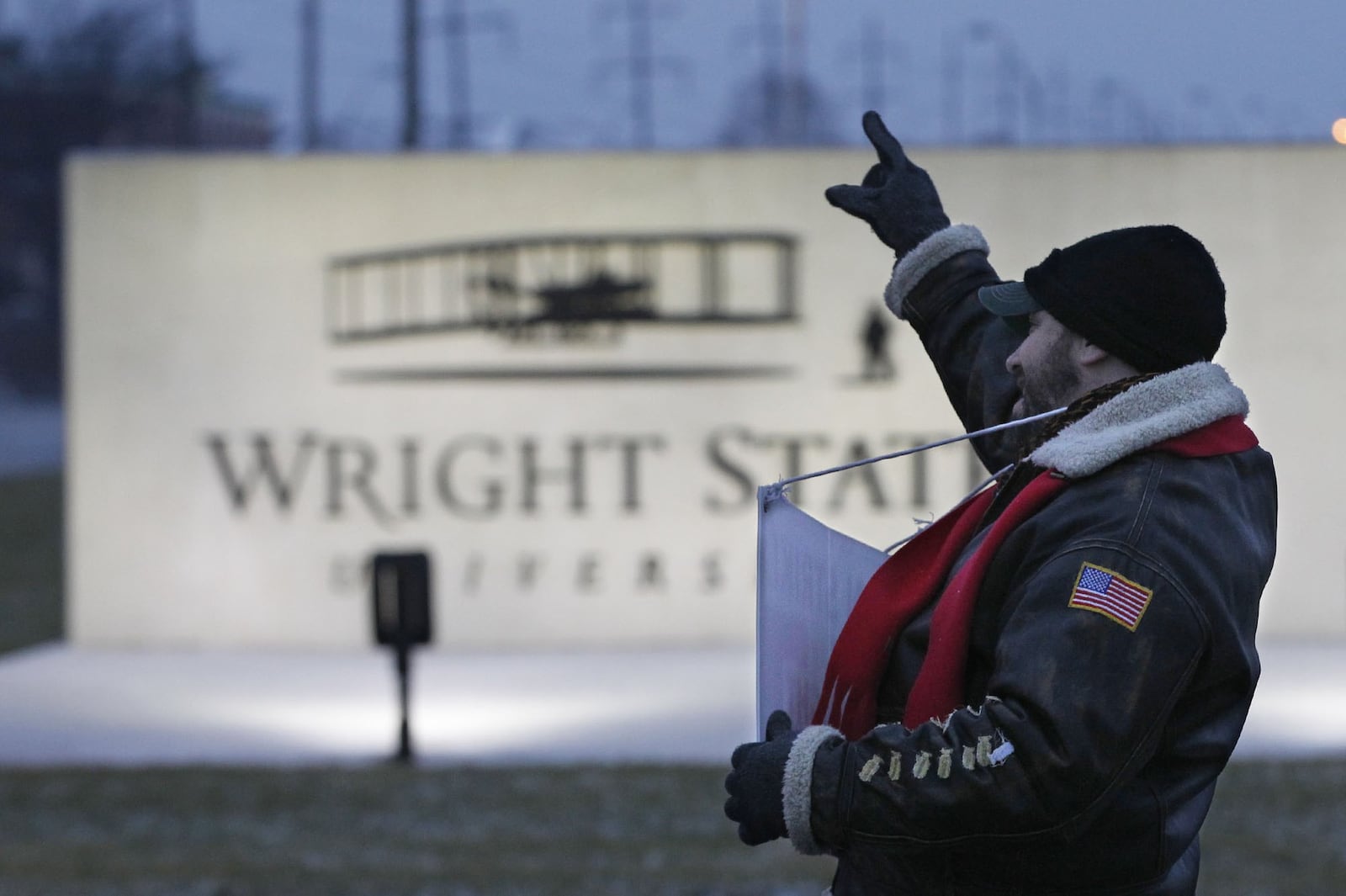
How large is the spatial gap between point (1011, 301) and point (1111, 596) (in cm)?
49

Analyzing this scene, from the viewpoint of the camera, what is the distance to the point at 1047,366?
2102mm

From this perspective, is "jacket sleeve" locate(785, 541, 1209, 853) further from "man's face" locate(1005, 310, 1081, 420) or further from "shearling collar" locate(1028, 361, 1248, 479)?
"man's face" locate(1005, 310, 1081, 420)

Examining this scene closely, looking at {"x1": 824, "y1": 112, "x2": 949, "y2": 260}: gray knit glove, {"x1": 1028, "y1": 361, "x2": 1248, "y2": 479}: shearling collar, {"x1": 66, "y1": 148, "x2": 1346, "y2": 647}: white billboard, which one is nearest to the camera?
{"x1": 1028, "y1": 361, "x2": 1248, "y2": 479}: shearling collar

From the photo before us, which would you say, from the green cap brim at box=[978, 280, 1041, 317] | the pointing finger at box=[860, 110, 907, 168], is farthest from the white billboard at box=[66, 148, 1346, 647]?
the green cap brim at box=[978, 280, 1041, 317]

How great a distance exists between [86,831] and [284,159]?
608 cm

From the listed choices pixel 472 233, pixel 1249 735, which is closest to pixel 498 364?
pixel 472 233

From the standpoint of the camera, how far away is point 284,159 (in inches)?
458

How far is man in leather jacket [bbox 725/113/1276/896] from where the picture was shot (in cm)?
183

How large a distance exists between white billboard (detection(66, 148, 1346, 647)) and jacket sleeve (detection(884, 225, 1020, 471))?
333 inches

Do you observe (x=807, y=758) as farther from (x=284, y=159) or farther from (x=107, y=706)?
(x=284, y=159)

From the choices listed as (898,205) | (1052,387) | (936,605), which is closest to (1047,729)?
(936,605)

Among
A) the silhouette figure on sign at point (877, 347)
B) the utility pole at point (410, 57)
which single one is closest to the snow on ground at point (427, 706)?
the silhouette figure on sign at point (877, 347)

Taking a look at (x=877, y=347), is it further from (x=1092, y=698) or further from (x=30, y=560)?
(x=30, y=560)

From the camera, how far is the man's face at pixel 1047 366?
2.08 m
